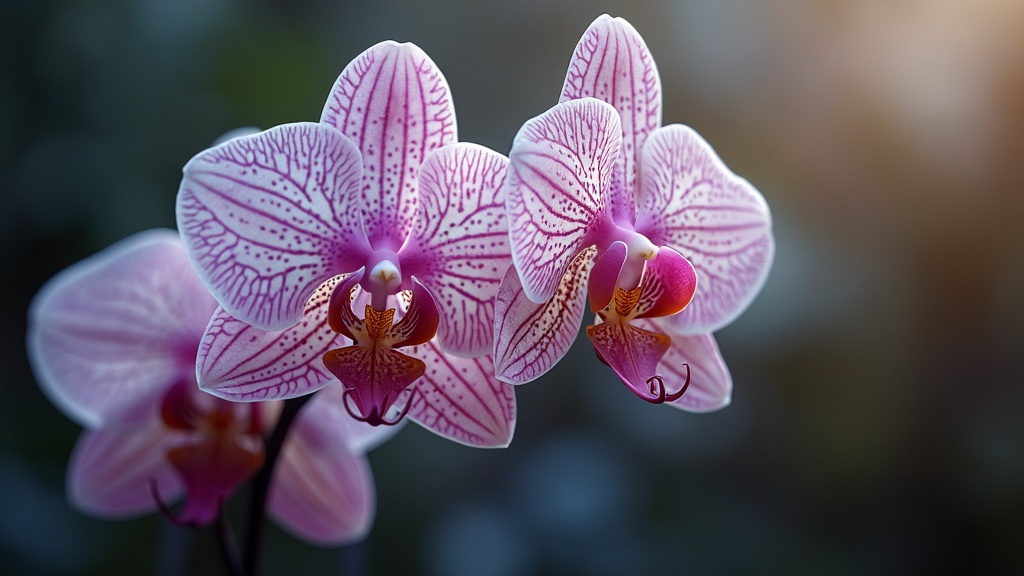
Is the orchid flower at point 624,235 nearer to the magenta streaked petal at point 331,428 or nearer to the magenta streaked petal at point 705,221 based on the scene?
the magenta streaked petal at point 705,221

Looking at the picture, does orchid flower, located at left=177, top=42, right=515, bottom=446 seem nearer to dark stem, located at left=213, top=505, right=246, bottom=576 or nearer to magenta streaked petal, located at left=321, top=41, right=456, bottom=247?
magenta streaked petal, located at left=321, top=41, right=456, bottom=247

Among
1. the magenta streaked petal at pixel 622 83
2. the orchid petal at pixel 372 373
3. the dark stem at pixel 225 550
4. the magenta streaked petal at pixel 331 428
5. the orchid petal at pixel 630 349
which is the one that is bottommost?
the dark stem at pixel 225 550

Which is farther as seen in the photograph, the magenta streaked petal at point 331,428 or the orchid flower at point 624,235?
the magenta streaked petal at point 331,428

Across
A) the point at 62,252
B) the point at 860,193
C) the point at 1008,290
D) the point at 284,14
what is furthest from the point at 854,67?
the point at 62,252

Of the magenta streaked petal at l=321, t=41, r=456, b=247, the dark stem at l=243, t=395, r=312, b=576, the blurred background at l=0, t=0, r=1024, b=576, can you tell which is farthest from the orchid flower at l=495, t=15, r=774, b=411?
the blurred background at l=0, t=0, r=1024, b=576

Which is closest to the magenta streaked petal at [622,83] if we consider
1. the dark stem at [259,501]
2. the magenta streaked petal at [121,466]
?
the dark stem at [259,501]

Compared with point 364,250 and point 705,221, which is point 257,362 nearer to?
point 364,250

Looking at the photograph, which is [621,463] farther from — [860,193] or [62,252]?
[62,252]
